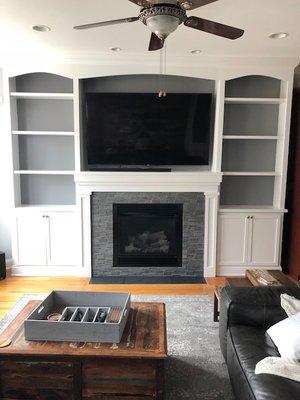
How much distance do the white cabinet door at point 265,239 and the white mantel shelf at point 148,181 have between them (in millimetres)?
688

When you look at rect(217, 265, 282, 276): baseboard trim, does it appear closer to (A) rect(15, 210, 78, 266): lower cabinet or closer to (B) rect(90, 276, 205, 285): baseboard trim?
(B) rect(90, 276, 205, 285): baseboard trim

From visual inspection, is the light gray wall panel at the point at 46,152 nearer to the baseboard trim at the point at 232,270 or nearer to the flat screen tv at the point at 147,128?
the flat screen tv at the point at 147,128

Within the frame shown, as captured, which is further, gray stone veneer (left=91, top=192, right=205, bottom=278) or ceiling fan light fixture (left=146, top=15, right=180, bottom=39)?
gray stone veneer (left=91, top=192, right=205, bottom=278)

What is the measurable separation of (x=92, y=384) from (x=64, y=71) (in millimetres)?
3253

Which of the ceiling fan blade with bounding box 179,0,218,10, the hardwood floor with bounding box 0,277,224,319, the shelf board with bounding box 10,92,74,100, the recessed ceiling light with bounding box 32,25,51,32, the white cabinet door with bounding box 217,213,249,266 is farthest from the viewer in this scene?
the white cabinet door with bounding box 217,213,249,266

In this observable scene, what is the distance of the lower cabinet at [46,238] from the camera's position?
4156 millimetres

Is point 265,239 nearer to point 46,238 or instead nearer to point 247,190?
point 247,190

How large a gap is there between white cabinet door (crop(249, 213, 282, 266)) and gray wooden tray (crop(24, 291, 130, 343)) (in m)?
2.38

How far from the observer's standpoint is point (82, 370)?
1867 millimetres

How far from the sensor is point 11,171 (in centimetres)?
409

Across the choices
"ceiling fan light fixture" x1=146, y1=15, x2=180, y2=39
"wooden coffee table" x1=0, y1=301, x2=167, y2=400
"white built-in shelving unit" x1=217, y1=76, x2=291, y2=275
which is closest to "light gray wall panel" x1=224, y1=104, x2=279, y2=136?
"white built-in shelving unit" x1=217, y1=76, x2=291, y2=275

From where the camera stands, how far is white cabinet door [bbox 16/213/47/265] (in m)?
4.16

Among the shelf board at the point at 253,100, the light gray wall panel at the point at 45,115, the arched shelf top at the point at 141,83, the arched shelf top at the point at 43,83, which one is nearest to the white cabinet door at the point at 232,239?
the shelf board at the point at 253,100

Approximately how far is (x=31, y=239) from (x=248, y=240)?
2684mm
